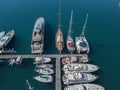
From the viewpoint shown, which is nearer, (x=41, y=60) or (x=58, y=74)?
(x=58, y=74)

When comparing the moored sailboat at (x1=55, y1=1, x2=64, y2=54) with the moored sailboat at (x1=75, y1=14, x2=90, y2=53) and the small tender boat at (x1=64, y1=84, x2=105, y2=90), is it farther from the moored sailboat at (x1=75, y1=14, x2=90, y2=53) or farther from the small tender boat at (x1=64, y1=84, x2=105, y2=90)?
the small tender boat at (x1=64, y1=84, x2=105, y2=90)

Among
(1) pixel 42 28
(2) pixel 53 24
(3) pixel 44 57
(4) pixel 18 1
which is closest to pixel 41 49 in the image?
(3) pixel 44 57

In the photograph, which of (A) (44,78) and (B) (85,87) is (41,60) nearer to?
(A) (44,78)

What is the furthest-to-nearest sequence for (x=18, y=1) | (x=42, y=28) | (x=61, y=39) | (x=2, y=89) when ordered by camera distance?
(x=18, y=1) → (x=42, y=28) → (x=61, y=39) → (x=2, y=89)

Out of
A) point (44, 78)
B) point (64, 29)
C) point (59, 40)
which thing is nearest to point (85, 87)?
point (44, 78)

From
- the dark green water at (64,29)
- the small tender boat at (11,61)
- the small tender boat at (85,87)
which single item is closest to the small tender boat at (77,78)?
the small tender boat at (85,87)

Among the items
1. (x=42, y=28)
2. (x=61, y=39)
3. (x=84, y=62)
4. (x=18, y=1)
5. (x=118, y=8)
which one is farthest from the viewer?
(x=18, y=1)

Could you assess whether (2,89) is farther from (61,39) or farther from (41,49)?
(61,39)
